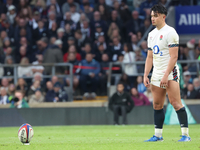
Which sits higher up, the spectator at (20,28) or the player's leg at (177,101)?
the spectator at (20,28)

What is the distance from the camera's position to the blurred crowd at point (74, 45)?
16.3 meters

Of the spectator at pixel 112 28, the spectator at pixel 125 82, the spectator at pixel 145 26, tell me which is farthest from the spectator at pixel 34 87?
the spectator at pixel 145 26

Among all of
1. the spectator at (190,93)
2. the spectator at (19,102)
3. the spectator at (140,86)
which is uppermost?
the spectator at (140,86)

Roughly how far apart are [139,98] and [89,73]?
2.10 meters

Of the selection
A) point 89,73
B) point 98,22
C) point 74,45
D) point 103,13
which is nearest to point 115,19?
point 103,13

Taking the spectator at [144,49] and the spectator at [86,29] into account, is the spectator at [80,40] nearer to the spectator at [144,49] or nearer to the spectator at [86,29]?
the spectator at [86,29]

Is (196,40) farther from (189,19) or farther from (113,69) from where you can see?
(113,69)

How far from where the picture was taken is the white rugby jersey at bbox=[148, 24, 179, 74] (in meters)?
7.32

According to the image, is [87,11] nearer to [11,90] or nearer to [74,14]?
[74,14]

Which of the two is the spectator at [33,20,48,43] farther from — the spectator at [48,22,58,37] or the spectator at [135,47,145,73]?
the spectator at [135,47,145,73]

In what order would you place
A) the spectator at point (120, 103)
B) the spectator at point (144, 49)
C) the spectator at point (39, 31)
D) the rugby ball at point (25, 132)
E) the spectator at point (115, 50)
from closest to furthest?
the rugby ball at point (25, 132) → the spectator at point (120, 103) → the spectator at point (144, 49) → the spectator at point (115, 50) → the spectator at point (39, 31)

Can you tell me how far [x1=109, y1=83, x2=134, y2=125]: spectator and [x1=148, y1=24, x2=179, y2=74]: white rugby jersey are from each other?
789 centimetres

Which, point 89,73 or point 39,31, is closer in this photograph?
point 89,73

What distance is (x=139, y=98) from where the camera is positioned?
16000 mm
